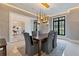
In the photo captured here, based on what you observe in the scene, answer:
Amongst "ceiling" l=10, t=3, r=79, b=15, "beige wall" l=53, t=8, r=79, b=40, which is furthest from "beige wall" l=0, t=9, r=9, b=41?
"beige wall" l=53, t=8, r=79, b=40

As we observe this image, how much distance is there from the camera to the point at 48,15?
219 centimetres

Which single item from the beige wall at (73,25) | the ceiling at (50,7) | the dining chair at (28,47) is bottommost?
the dining chair at (28,47)

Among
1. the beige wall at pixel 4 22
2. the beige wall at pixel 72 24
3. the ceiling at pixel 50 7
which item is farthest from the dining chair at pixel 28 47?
the beige wall at pixel 72 24

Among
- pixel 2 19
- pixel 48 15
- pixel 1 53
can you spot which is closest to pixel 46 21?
pixel 48 15

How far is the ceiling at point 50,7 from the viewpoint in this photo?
1.83m

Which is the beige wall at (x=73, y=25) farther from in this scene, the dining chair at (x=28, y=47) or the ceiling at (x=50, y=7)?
the dining chair at (x=28, y=47)

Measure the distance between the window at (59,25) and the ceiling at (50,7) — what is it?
0.16m

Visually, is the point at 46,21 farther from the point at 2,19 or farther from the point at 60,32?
the point at 2,19

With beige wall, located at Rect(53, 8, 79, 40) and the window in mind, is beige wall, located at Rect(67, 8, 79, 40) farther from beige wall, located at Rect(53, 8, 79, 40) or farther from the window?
the window

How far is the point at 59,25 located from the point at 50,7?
0.46 meters

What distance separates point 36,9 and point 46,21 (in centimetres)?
36

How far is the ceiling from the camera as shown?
183cm

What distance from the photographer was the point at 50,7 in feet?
6.45

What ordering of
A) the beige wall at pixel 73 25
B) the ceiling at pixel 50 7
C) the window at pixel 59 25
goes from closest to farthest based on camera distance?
1. the ceiling at pixel 50 7
2. the beige wall at pixel 73 25
3. the window at pixel 59 25
